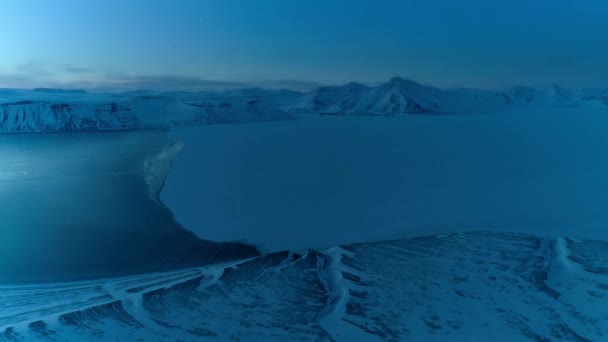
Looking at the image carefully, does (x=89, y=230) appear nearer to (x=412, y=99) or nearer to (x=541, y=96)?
(x=412, y=99)

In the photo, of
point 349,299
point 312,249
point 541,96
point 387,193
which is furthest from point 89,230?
point 541,96

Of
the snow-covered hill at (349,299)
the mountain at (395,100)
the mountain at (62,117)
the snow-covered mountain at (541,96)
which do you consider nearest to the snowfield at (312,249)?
the snow-covered hill at (349,299)

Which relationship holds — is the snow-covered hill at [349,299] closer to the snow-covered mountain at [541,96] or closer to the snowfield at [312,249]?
the snowfield at [312,249]

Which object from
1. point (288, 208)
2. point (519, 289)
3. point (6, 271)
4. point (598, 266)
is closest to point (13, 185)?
point (6, 271)

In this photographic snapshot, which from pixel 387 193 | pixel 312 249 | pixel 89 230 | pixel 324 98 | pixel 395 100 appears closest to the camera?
pixel 312 249

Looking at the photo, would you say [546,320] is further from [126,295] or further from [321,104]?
[321,104]

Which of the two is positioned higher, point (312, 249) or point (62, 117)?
point (62, 117)

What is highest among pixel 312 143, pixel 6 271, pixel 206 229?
pixel 312 143
